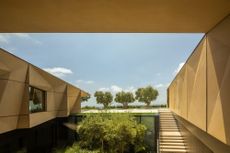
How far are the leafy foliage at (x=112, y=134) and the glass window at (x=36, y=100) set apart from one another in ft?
13.2

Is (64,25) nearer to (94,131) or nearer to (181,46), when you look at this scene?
(181,46)

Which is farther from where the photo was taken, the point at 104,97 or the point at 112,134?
the point at 104,97

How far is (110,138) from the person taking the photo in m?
17.3

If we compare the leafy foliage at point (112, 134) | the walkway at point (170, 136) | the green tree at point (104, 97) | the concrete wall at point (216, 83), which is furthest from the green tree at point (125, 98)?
the concrete wall at point (216, 83)

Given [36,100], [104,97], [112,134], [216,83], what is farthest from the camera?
[104,97]

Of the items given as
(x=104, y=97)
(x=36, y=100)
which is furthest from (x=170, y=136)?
(x=104, y=97)

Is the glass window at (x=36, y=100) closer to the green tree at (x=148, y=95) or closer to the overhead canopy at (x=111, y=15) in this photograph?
the overhead canopy at (x=111, y=15)

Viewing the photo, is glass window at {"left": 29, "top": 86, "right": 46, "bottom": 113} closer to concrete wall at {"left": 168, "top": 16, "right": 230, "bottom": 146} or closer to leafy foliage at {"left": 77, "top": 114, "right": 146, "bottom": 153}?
leafy foliage at {"left": 77, "top": 114, "right": 146, "bottom": 153}

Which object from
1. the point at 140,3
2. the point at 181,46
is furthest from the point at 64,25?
the point at 181,46

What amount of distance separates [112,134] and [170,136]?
5.06 metres

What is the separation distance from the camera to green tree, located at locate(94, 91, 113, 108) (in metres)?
45.4

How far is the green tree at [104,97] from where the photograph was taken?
149ft

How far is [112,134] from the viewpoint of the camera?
56.7ft

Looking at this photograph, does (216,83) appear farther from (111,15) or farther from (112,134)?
(112,134)
